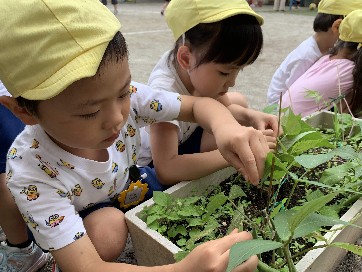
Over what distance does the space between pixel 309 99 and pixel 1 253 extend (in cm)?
115

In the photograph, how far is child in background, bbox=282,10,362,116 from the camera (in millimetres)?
1379

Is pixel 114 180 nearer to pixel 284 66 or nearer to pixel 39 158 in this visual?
pixel 39 158

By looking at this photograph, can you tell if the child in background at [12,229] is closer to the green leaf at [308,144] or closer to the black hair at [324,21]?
the green leaf at [308,144]

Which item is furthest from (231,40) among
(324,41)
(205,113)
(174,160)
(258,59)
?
(258,59)

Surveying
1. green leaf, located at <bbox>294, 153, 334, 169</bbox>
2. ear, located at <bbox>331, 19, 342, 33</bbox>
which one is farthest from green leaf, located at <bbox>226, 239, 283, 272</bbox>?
ear, located at <bbox>331, 19, 342, 33</bbox>

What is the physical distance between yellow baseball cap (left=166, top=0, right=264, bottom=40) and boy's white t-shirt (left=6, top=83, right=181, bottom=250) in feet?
1.19

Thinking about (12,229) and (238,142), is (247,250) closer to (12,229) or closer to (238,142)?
(238,142)

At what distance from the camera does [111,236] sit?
0.78 metres

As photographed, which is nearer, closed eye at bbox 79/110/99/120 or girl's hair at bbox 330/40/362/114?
closed eye at bbox 79/110/99/120

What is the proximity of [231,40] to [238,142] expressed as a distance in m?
0.37

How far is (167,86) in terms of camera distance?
3.54 ft

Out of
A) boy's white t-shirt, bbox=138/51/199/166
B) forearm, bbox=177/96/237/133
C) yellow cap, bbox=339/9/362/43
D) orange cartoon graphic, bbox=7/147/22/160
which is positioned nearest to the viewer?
orange cartoon graphic, bbox=7/147/22/160

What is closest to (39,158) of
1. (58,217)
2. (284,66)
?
(58,217)

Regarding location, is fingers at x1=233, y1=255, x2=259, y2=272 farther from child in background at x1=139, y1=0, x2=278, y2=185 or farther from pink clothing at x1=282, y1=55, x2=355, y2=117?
pink clothing at x1=282, y1=55, x2=355, y2=117
